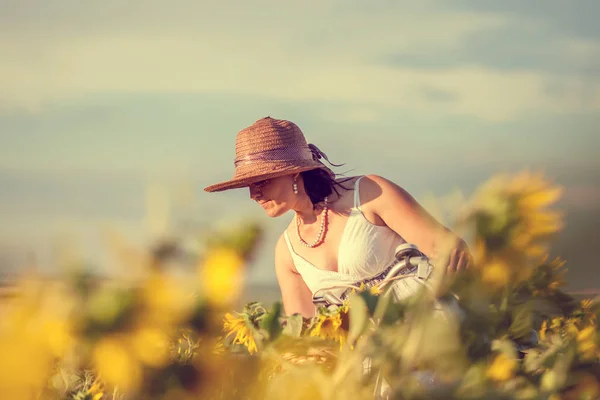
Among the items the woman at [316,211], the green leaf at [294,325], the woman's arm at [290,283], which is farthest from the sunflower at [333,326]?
the woman's arm at [290,283]

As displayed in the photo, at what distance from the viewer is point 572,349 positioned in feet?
2.60

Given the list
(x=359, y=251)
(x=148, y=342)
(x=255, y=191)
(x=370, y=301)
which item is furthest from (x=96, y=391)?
(x=359, y=251)

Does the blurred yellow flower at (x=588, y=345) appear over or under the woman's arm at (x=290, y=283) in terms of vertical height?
over

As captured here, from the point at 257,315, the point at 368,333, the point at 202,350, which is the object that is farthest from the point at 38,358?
the point at 257,315

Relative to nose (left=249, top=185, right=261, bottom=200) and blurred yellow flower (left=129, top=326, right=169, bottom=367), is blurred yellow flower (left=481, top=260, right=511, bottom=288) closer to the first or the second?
blurred yellow flower (left=129, top=326, right=169, bottom=367)

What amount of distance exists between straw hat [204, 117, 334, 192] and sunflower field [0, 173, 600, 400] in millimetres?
1517

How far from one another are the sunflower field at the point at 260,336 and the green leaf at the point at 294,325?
0.19 meters

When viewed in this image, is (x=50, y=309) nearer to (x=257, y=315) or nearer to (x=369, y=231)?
(x=257, y=315)

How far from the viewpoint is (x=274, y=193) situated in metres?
2.39

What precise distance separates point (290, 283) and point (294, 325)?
1.73 metres

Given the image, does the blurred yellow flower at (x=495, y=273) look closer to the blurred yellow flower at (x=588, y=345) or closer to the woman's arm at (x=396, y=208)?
the blurred yellow flower at (x=588, y=345)

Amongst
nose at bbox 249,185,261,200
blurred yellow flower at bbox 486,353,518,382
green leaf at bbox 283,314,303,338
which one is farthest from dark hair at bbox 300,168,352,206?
blurred yellow flower at bbox 486,353,518,382

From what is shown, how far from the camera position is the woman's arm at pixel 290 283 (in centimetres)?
271

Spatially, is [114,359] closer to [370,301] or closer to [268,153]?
[370,301]
